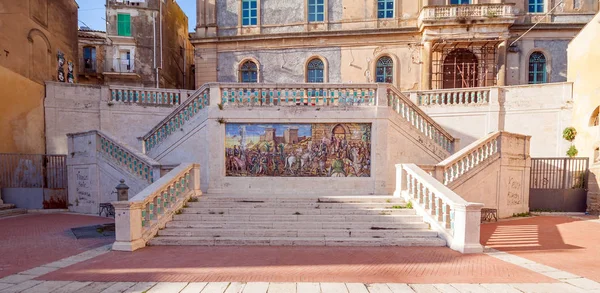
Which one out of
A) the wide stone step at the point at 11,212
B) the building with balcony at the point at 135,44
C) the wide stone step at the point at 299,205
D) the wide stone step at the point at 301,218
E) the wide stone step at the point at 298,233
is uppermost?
the building with balcony at the point at 135,44

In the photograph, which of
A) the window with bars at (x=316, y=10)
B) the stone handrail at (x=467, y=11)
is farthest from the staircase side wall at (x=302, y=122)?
the window with bars at (x=316, y=10)

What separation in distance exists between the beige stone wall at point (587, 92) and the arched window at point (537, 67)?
19.7 feet

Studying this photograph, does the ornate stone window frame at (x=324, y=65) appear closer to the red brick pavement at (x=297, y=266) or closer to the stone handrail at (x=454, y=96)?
the stone handrail at (x=454, y=96)

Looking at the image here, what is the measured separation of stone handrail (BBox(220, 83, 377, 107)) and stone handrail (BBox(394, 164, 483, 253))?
2.82 m

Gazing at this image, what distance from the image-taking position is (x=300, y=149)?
32.6ft

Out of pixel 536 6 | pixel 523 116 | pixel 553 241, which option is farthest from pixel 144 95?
pixel 536 6

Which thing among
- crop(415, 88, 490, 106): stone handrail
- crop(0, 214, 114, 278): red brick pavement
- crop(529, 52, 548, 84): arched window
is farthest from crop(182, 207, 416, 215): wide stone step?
crop(529, 52, 548, 84): arched window

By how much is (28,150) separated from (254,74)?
1322 centimetres

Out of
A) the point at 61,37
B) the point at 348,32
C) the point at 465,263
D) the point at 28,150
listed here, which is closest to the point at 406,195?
the point at 465,263

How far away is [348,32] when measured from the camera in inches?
770

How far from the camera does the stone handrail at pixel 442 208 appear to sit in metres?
6.34

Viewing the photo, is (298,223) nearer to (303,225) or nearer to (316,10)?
(303,225)

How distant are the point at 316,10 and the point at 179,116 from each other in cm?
1409

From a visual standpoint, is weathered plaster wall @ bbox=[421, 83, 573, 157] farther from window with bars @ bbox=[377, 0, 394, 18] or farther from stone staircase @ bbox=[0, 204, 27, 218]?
stone staircase @ bbox=[0, 204, 27, 218]
